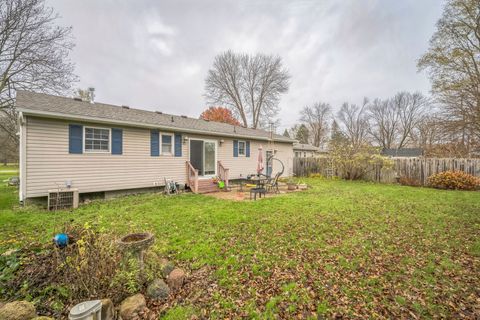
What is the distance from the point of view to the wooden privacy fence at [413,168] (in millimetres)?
11828

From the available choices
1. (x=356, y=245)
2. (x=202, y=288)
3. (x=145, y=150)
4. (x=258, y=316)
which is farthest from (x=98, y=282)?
(x=145, y=150)

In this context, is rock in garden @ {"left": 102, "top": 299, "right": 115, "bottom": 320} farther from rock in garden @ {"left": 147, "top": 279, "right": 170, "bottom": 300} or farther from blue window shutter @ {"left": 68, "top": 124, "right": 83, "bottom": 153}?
blue window shutter @ {"left": 68, "top": 124, "right": 83, "bottom": 153}

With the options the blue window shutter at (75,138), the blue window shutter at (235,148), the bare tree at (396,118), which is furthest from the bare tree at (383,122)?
the blue window shutter at (75,138)

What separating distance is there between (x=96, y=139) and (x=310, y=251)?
323 inches

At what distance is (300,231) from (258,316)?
272 cm

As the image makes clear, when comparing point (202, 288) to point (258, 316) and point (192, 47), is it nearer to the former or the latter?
point (258, 316)

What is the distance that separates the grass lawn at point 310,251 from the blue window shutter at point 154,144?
9.65 ft

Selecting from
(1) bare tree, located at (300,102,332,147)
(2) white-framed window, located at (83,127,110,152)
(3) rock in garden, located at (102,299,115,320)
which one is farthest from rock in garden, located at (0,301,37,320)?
(1) bare tree, located at (300,102,332,147)

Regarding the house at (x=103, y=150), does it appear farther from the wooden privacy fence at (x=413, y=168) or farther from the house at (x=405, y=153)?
the house at (x=405, y=153)

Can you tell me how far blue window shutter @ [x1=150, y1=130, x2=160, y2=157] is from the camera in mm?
9336

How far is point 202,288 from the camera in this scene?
9.24 feet

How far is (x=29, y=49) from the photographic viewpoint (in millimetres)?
10766

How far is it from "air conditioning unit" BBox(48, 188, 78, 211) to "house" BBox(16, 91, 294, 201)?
362 mm

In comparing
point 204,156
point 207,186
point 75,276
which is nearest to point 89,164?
point 207,186
